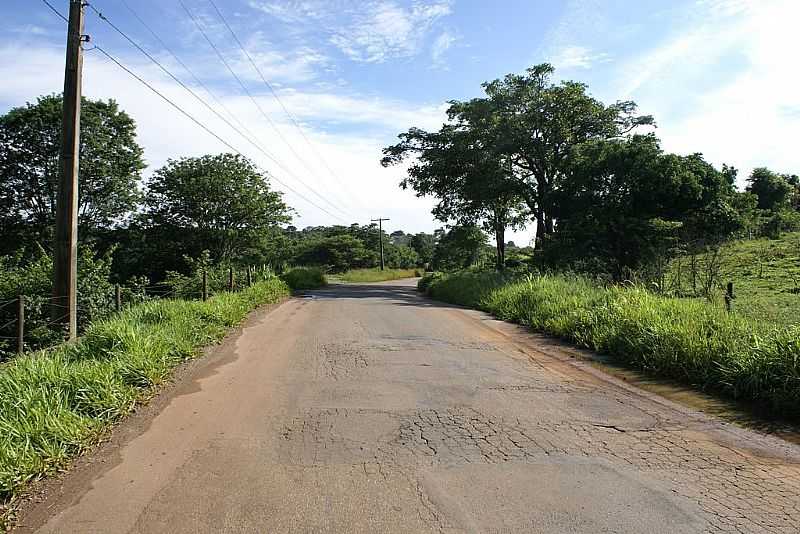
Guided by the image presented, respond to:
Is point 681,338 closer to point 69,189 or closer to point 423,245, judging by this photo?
point 69,189

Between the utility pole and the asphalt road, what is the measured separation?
11.0 feet

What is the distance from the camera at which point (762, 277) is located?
20.2 m

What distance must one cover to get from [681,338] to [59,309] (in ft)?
31.8

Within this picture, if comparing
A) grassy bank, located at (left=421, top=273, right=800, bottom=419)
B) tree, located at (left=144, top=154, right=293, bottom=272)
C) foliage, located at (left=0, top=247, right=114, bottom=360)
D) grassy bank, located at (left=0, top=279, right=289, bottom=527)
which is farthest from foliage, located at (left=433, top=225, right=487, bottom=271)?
grassy bank, located at (left=0, top=279, right=289, bottom=527)

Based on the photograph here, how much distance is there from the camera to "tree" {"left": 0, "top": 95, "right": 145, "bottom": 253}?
27.3 m

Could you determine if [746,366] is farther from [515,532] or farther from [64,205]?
[64,205]

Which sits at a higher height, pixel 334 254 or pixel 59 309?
pixel 334 254

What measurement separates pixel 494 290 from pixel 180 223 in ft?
68.3

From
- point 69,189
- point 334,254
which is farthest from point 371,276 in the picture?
point 69,189

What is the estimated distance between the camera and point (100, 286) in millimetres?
13984

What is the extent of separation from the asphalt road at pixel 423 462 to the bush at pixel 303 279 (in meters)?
20.5

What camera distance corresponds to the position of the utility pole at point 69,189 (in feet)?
31.5

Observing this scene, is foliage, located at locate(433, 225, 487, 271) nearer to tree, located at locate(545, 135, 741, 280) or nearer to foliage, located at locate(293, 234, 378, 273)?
foliage, located at locate(293, 234, 378, 273)

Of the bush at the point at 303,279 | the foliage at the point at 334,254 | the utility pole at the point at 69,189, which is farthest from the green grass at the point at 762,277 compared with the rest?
the foliage at the point at 334,254
